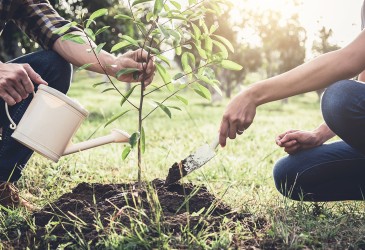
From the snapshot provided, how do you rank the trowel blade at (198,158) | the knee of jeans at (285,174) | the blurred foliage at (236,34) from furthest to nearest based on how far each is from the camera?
1. the blurred foliage at (236,34)
2. the knee of jeans at (285,174)
3. the trowel blade at (198,158)

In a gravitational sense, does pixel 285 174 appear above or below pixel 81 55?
below

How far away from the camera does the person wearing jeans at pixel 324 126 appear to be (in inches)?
81.0

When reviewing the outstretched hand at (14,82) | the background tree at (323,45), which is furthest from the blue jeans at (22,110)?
the background tree at (323,45)

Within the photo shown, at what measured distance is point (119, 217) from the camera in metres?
1.97

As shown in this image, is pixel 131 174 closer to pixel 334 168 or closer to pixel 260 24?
pixel 334 168

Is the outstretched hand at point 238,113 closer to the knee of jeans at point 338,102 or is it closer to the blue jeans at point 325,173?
the knee of jeans at point 338,102

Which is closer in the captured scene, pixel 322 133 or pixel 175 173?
pixel 175 173

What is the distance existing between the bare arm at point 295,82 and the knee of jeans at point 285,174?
0.66 m

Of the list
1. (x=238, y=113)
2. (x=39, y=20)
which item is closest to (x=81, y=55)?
(x=39, y=20)

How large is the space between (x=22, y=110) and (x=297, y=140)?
5.18 ft

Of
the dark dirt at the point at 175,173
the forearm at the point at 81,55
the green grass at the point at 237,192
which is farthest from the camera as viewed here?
the forearm at the point at 81,55

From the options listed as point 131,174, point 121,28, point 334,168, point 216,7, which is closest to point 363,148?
point 334,168

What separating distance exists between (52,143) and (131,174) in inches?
48.0

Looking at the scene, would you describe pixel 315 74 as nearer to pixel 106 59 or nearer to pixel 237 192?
pixel 237 192
